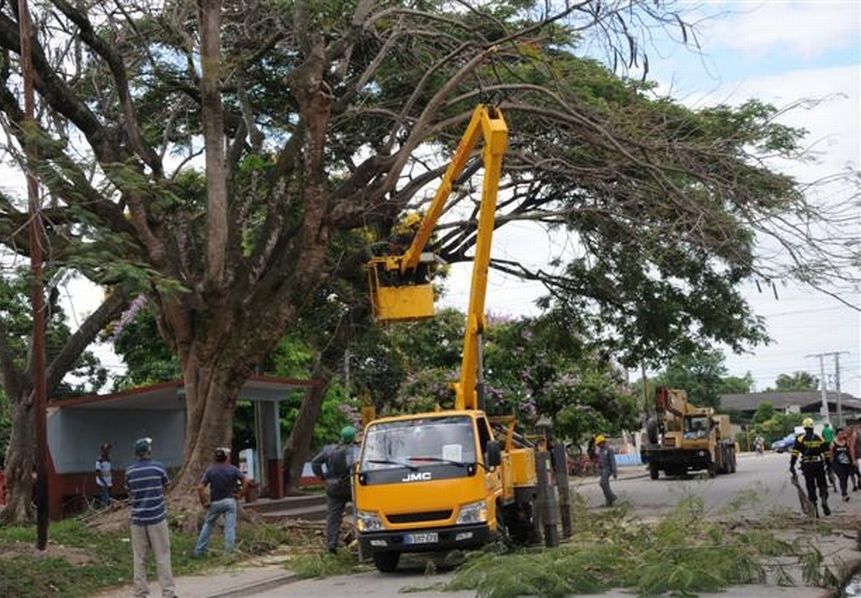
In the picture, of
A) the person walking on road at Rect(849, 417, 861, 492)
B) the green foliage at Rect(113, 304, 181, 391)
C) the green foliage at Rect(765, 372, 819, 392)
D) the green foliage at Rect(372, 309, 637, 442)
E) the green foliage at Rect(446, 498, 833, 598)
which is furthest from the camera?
the green foliage at Rect(765, 372, 819, 392)

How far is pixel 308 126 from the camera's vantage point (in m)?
19.0

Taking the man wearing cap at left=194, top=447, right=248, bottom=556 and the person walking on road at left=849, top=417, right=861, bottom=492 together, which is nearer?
the man wearing cap at left=194, top=447, right=248, bottom=556

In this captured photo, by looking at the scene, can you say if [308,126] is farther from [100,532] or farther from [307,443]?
[307,443]

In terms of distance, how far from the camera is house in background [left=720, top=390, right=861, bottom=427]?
108750mm

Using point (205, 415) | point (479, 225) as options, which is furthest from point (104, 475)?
point (479, 225)

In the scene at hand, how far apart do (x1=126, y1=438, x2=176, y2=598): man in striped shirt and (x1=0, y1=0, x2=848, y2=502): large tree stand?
211 inches

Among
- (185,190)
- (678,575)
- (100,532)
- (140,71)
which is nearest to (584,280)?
(185,190)

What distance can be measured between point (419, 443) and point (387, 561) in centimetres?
166

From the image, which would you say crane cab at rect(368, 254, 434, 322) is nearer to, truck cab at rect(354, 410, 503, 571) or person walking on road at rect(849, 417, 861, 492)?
truck cab at rect(354, 410, 503, 571)

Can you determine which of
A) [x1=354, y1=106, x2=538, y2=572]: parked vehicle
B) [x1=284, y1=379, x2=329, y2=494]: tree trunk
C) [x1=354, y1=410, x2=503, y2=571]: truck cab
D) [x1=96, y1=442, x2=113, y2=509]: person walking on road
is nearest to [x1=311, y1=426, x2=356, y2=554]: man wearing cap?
[x1=354, y1=106, x2=538, y2=572]: parked vehicle

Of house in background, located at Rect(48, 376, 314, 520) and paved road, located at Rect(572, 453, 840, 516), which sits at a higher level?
house in background, located at Rect(48, 376, 314, 520)

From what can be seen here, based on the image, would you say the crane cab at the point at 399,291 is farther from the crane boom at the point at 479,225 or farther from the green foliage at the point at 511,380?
the green foliage at the point at 511,380

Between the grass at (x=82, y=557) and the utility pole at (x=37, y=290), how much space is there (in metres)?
0.43

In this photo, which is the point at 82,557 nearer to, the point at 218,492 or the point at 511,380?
the point at 218,492
